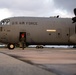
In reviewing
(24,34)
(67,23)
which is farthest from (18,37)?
(67,23)

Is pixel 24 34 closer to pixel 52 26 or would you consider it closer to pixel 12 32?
pixel 12 32

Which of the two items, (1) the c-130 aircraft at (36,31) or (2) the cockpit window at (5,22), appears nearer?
(1) the c-130 aircraft at (36,31)

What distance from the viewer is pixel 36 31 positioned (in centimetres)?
3369

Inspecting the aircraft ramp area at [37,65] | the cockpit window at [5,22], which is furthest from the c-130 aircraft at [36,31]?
the aircraft ramp area at [37,65]

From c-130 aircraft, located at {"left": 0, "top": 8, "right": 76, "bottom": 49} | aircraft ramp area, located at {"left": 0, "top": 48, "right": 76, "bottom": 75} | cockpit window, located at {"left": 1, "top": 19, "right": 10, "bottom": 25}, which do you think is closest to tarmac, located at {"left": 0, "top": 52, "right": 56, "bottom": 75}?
aircraft ramp area, located at {"left": 0, "top": 48, "right": 76, "bottom": 75}

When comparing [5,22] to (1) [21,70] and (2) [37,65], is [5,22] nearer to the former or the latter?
(2) [37,65]

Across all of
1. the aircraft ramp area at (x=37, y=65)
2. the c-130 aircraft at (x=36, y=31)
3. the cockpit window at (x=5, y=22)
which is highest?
the cockpit window at (x=5, y=22)

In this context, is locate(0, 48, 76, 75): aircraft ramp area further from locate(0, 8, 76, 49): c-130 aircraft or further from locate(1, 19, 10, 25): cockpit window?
locate(1, 19, 10, 25): cockpit window

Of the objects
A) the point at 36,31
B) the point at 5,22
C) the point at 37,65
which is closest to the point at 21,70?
the point at 37,65

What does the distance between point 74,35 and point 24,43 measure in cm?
660

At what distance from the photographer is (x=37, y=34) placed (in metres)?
33.6

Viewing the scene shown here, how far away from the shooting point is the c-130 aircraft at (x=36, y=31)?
110 feet

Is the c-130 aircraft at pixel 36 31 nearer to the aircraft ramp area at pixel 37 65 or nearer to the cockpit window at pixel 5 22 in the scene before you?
the cockpit window at pixel 5 22

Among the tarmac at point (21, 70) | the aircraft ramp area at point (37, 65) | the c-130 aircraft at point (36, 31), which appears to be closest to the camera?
the tarmac at point (21, 70)
